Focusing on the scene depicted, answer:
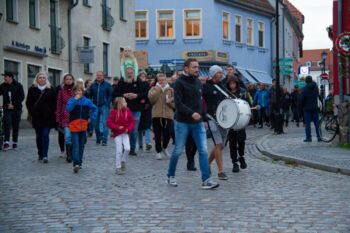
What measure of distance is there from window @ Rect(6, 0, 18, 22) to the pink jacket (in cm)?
1590

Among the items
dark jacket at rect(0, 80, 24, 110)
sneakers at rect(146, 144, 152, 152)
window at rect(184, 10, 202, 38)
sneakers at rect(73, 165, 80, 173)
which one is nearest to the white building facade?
window at rect(184, 10, 202, 38)

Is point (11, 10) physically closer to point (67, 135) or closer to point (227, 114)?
point (67, 135)

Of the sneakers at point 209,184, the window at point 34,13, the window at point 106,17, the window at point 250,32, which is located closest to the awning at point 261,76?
the window at point 250,32

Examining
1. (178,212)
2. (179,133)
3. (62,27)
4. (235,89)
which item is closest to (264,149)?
(235,89)

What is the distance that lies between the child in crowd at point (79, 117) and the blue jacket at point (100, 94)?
515 cm

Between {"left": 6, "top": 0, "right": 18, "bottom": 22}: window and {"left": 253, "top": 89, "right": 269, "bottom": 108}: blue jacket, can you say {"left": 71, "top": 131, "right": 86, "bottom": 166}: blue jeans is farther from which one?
{"left": 6, "top": 0, "right": 18, "bottom": 22}: window

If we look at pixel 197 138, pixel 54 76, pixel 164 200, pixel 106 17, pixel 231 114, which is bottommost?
pixel 164 200

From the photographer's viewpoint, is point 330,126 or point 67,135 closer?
point 67,135

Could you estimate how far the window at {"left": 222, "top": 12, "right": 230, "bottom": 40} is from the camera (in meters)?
46.1

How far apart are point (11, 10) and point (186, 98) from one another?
20530 mm

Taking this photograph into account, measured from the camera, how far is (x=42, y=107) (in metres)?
13.9

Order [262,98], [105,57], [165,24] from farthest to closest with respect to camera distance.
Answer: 1. [165,24]
2. [105,57]
3. [262,98]

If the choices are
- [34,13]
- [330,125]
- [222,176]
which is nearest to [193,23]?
[34,13]

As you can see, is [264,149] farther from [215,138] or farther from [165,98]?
[215,138]
